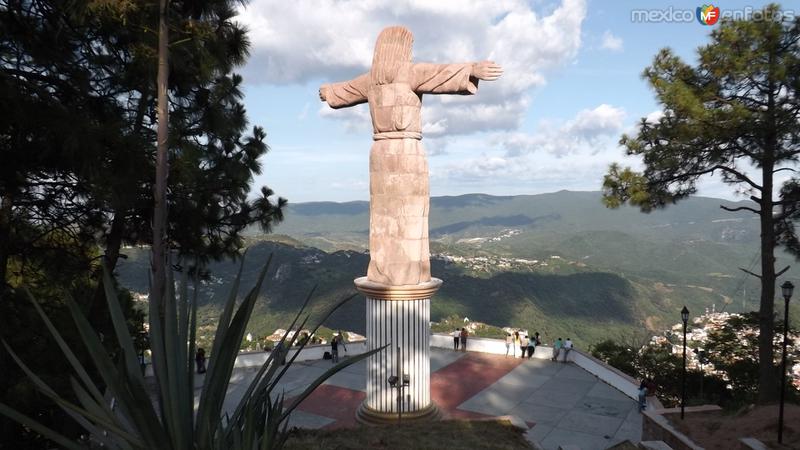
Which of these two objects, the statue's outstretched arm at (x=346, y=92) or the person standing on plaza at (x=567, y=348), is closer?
the statue's outstretched arm at (x=346, y=92)

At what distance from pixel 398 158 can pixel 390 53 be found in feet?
6.75

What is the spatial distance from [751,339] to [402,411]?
39.8 ft

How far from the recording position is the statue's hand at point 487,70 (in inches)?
355

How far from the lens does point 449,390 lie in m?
13.3

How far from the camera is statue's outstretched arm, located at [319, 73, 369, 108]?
1042 centimetres

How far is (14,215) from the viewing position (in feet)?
25.5

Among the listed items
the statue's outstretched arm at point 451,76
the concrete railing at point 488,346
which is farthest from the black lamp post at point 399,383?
the concrete railing at point 488,346

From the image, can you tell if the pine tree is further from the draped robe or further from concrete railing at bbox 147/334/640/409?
the draped robe

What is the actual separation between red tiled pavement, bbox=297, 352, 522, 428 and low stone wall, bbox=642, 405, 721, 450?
3329 mm

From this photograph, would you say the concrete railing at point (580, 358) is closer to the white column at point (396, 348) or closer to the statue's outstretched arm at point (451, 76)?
the white column at point (396, 348)

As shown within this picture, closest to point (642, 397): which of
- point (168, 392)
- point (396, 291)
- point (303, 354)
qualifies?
point (396, 291)

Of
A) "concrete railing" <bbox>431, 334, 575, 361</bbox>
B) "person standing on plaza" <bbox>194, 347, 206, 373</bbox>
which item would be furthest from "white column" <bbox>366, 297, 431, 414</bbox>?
"concrete railing" <bbox>431, 334, 575, 361</bbox>

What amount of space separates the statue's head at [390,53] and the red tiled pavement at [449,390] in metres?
7.12

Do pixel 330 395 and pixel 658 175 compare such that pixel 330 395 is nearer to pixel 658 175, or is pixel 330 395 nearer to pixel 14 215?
pixel 14 215
